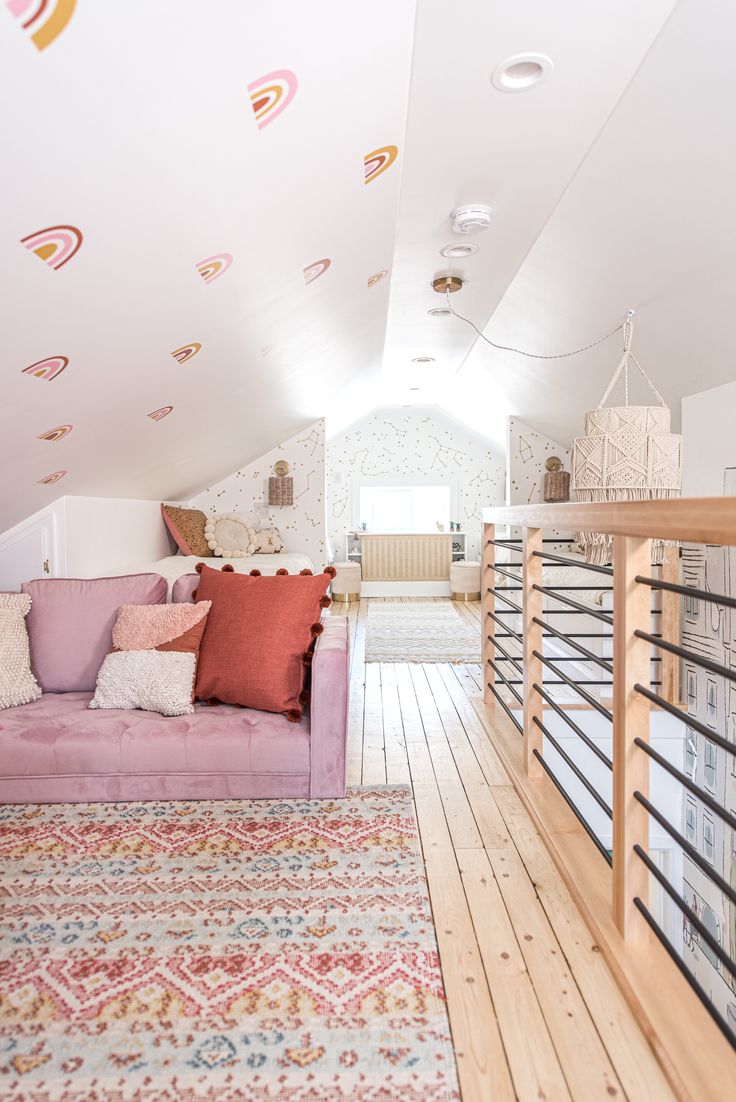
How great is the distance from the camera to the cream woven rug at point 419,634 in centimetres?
486

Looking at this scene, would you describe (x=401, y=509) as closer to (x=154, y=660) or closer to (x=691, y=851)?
(x=154, y=660)

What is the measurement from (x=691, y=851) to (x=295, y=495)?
5.87 meters

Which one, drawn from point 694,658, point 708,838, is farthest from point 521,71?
point 708,838

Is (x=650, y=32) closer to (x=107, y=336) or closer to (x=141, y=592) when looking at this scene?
(x=107, y=336)

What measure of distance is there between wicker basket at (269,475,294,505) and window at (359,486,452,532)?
2.18 m

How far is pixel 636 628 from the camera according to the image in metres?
1.49

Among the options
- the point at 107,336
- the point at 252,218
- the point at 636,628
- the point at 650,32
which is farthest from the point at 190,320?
the point at 636,628

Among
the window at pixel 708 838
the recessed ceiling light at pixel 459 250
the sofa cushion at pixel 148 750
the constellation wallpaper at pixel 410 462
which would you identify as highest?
the recessed ceiling light at pixel 459 250

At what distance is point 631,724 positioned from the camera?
1.48 m

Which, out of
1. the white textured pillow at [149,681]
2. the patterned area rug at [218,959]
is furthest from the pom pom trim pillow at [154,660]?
the patterned area rug at [218,959]

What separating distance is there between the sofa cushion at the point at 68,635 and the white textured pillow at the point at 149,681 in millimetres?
197

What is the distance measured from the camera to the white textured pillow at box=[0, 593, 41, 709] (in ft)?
8.42

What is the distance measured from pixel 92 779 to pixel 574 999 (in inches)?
66.3

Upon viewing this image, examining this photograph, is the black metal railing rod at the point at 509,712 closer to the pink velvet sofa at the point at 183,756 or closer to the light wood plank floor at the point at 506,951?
the light wood plank floor at the point at 506,951
